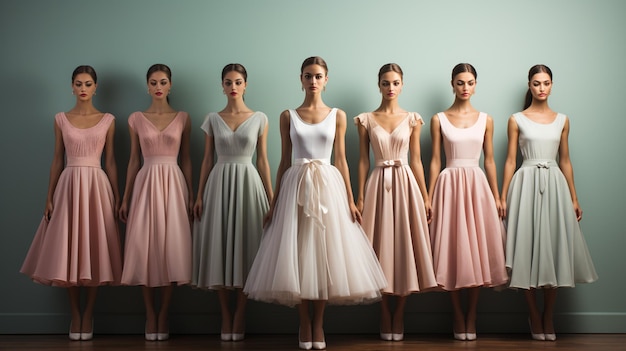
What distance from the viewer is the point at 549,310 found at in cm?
497

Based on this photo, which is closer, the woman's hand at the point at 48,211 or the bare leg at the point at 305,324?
the bare leg at the point at 305,324

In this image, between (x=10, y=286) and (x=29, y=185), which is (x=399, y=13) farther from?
(x=10, y=286)

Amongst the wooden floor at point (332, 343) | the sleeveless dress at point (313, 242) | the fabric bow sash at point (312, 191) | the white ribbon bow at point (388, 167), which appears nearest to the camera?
the sleeveless dress at point (313, 242)

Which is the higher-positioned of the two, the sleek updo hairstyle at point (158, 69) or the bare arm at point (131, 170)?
the sleek updo hairstyle at point (158, 69)

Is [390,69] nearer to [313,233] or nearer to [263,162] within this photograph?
[263,162]

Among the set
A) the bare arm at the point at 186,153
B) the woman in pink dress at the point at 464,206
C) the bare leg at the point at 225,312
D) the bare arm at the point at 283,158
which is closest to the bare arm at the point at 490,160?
the woman in pink dress at the point at 464,206

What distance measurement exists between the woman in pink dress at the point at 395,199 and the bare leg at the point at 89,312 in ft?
6.66

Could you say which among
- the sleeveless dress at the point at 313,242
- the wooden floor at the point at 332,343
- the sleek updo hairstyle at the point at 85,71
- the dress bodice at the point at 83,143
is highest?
the sleek updo hairstyle at the point at 85,71

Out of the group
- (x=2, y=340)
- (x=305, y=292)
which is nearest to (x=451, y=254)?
(x=305, y=292)

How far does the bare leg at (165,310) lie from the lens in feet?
16.5

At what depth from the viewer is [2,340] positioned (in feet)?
16.5

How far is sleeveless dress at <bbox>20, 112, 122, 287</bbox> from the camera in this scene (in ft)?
16.2

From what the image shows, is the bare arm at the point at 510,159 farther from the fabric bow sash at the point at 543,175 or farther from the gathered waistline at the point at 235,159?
the gathered waistline at the point at 235,159

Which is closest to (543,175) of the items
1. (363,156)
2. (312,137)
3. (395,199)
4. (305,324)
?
(395,199)
